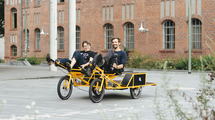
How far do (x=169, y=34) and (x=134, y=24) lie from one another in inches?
127

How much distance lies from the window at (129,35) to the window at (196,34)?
216 inches

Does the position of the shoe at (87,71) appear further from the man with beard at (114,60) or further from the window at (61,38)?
the window at (61,38)

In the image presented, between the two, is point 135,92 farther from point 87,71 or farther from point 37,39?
point 37,39

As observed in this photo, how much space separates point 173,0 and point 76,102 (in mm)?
19354

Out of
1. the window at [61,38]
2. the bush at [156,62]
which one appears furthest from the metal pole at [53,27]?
the window at [61,38]

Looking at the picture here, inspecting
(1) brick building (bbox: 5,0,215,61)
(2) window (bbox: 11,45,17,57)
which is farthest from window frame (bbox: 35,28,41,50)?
(2) window (bbox: 11,45,17,57)

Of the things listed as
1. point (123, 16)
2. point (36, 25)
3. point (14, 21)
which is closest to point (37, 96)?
A: point (123, 16)

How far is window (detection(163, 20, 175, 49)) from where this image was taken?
1054 inches

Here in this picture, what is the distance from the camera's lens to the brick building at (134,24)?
2528 centimetres

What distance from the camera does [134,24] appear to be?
2864 cm

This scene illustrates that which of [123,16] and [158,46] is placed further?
[123,16]

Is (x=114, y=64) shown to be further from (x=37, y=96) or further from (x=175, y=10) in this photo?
(x=175, y=10)

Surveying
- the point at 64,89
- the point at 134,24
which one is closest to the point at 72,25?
the point at 134,24

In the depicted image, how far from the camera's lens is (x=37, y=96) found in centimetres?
982
